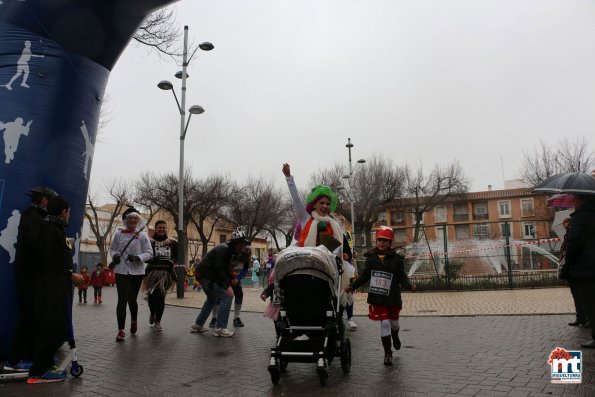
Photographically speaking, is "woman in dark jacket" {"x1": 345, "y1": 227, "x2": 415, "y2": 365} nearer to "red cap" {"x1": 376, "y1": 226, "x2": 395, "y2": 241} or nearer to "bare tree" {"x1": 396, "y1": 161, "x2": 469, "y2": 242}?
"red cap" {"x1": 376, "y1": 226, "x2": 395, "y2": 241}

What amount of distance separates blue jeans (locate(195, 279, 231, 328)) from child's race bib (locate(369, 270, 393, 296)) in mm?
3059

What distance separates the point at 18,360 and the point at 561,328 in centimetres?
785

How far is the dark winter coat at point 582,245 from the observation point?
5.58 meters

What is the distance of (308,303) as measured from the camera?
4734 millimetres

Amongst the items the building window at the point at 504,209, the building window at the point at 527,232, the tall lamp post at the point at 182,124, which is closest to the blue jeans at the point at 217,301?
the tall lamp post at the point at 182,124

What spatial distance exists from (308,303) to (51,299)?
8.55 feet

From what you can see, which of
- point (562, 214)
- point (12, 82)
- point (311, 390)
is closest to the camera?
point (311, 390)

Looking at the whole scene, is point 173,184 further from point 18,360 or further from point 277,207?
point 18,360

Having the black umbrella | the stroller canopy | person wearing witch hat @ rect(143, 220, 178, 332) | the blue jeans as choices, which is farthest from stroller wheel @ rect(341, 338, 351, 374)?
person wearing witch hat @ rect(143, 220, 178, 332)

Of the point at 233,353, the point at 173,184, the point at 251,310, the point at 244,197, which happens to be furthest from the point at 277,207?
the point at 233,353

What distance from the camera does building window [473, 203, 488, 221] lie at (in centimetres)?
6831

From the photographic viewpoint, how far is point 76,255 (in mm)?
6172

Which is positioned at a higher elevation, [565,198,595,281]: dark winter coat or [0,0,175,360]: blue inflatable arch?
[0,0,175,360]: blue inflatable arch

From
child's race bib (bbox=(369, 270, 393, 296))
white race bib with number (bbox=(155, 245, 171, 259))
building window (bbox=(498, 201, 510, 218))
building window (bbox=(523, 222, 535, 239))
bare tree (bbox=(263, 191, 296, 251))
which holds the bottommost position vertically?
child's race bib (bbox=(369, 270, 393, 296))
